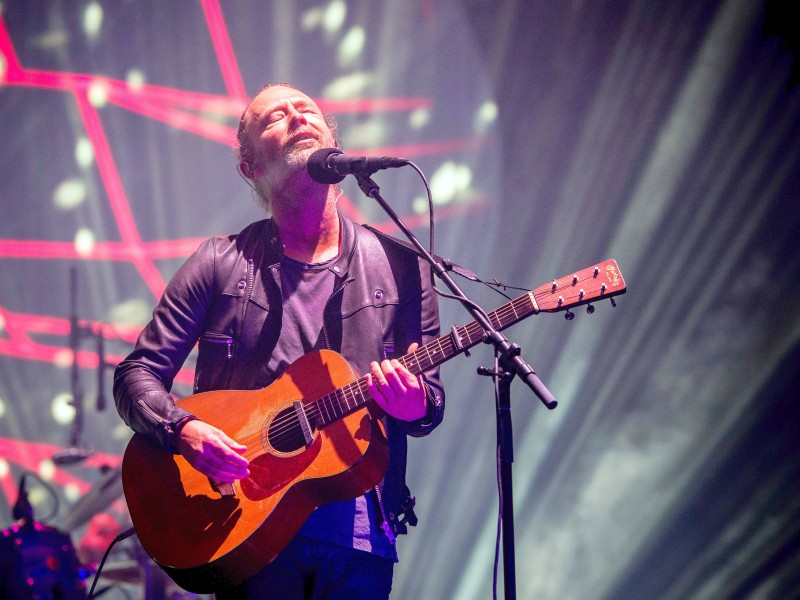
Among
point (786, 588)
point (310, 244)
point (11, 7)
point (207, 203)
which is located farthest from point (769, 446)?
point (11, 7)

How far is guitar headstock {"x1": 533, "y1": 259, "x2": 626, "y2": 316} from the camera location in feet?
7.18

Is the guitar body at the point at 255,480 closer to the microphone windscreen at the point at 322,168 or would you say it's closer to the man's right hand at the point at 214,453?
the man's right hand at the point at 214,453

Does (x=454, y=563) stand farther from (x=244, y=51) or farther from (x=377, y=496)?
(x=244, y=51)

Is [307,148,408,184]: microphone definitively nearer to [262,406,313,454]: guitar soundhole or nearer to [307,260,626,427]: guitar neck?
[307,260,626,427]: guitar neck

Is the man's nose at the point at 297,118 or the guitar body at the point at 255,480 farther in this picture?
the man's nose at the point at 297,118

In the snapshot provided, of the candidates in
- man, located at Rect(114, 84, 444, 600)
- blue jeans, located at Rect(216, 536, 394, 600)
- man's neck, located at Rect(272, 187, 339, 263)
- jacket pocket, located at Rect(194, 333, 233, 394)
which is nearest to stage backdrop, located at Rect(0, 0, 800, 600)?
man, located at Rect(114, 84, 444, 600)

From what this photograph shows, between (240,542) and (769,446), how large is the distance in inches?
110

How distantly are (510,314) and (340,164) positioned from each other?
0.77 metres

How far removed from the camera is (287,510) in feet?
7.00

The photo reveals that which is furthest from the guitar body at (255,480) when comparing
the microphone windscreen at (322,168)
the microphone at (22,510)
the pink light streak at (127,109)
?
the pink light streak at (127,109)

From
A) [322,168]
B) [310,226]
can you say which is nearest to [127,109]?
[310,226]

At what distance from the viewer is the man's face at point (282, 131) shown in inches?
108

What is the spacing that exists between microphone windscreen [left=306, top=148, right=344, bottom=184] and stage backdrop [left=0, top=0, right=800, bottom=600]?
0.93 m

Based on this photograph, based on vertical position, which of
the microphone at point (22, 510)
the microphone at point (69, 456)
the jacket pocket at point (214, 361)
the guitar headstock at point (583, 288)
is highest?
the microphone at point (69, 456)
